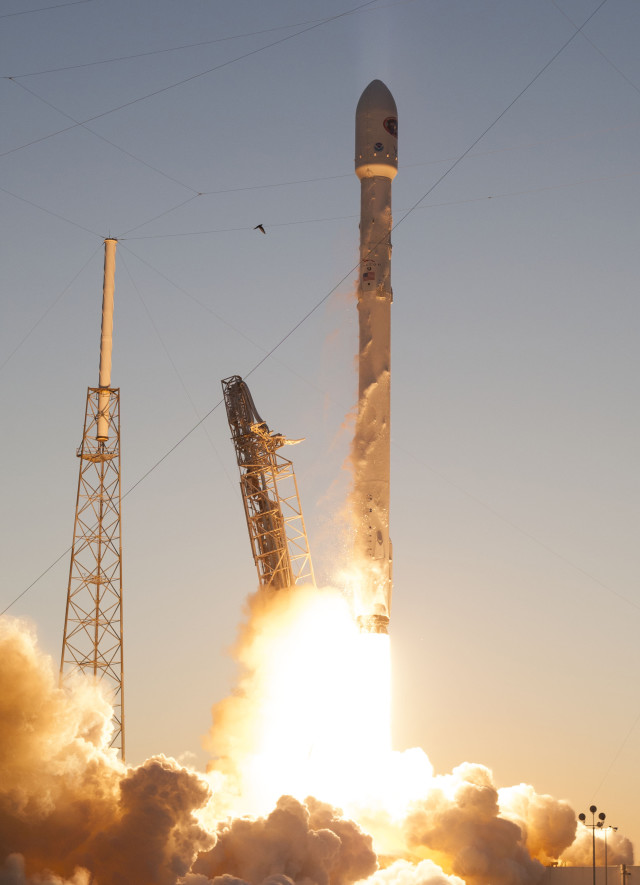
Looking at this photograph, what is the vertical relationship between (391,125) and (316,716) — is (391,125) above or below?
above

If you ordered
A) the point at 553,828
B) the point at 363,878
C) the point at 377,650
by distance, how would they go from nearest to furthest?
the point at 363,878, the point at 377,650, the point at 553,828

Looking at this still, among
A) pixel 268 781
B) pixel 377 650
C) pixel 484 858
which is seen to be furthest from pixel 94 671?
pixel 484 858

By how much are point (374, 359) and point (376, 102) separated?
10702 millimetres

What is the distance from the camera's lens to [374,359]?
69.2 metres

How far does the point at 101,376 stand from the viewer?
255 ft

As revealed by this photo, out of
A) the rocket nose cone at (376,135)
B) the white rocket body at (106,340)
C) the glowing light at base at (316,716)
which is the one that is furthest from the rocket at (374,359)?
the white rocket body at (106,340)

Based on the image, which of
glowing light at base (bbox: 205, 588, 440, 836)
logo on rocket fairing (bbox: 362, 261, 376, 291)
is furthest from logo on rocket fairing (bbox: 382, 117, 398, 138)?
glowing light at base (bbox: 205, 588, 440, 836)

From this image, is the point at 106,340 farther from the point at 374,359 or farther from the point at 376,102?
the point at 376,102

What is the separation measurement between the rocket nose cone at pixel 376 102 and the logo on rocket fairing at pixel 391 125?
7.6 inches

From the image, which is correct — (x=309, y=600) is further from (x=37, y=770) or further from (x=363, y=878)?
(x=37, y=770)

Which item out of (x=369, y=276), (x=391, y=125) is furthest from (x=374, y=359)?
(x=391, y=125)

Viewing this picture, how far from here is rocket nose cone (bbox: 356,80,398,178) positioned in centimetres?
7050

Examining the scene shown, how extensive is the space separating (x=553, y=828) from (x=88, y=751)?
74.9 ft

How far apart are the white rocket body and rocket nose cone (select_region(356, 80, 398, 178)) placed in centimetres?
1384
